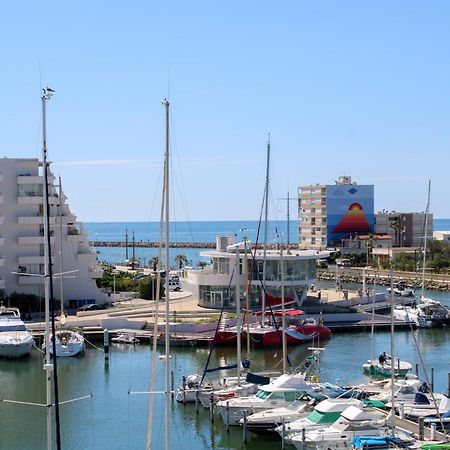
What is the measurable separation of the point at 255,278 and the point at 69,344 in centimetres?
1860

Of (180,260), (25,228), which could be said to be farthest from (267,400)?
(180,260)

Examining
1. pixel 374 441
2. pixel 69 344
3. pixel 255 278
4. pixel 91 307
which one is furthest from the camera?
pixel 91 307

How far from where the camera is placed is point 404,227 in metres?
141

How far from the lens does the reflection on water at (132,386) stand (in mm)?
37094

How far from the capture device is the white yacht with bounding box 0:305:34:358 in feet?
179

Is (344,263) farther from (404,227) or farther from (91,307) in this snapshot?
(91,307)

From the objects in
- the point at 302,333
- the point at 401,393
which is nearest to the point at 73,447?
the point at 401,393

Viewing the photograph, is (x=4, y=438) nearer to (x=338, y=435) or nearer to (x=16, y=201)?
(x=338, y=435)

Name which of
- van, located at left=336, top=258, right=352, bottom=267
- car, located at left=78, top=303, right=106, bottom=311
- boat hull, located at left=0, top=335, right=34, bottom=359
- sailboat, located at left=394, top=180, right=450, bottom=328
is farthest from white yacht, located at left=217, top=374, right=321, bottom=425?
van, located at left=336, top=258, right=352, bottom=267

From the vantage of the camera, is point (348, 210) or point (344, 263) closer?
point (344, 263)

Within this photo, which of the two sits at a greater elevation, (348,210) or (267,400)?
(348,210)

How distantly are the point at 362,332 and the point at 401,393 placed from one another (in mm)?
24729

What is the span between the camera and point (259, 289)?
229ft

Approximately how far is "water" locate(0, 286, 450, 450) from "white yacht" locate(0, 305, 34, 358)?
620mm
